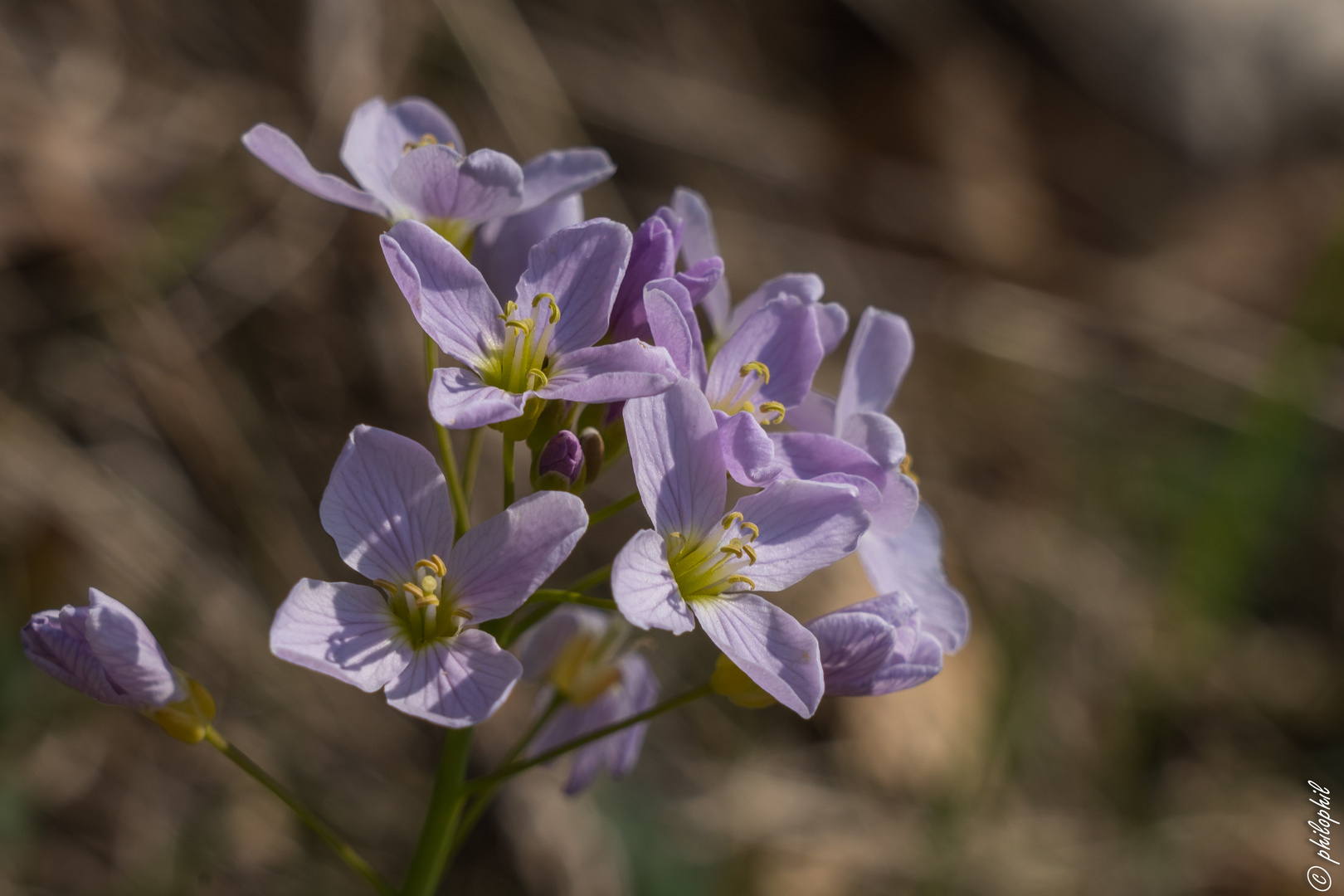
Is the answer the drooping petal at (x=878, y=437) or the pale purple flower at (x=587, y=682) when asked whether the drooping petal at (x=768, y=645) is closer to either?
the drooping petal at (x=878, y=437)

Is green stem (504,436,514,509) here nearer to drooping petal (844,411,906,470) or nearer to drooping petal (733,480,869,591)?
drooping petal (733,480,869,591)

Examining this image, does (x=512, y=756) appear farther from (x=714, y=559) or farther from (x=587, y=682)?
(x=714, y=559)

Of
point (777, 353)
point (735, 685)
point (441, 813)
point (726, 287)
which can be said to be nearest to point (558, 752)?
point (441, 813)

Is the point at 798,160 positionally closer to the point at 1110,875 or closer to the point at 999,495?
the point at 999,495

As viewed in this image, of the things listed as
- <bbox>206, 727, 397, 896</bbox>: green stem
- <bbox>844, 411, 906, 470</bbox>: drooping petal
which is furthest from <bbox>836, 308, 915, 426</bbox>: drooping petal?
<bbox>206, 727, 397, 896</bbox>: green stem

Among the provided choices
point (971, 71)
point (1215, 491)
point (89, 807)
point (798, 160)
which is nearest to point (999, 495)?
point (1215, 491)

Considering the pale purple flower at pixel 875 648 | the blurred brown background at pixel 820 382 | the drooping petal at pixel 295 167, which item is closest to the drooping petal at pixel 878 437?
the pale purple flower at pixel 875 648
